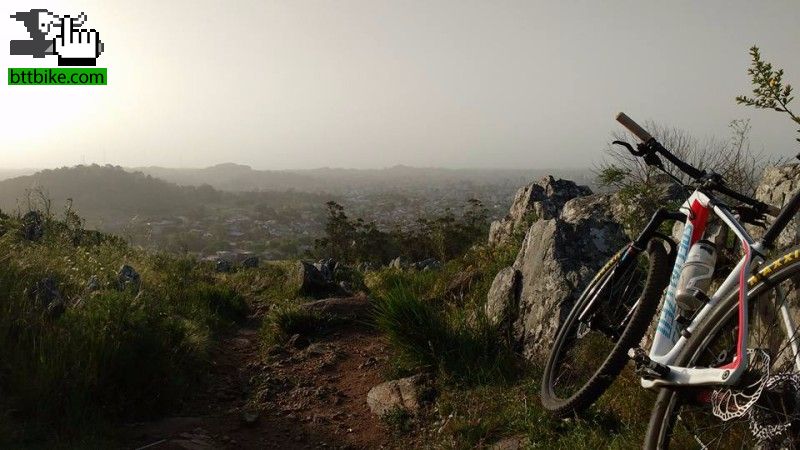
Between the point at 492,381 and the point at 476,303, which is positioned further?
the point at 476,303

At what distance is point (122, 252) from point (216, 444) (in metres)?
7.80

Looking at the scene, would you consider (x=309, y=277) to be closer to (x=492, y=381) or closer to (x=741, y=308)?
(x=492, y=381)

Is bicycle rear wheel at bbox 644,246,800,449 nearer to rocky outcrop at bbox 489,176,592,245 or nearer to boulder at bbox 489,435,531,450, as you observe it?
boulder at bbox 489,435,531,450

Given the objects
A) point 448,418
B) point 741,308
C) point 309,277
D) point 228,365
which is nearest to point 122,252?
point 309,277

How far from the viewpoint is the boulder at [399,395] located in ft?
16.3

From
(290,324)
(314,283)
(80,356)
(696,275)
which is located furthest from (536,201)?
(80,356)

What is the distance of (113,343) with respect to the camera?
15.6 ft

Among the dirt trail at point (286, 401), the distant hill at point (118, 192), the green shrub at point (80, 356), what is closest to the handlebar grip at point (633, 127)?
the dirt trail at point (286, 401)

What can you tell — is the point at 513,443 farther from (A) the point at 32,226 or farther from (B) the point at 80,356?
(A) the point at 32,226

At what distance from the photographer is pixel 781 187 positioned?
12.2 feet

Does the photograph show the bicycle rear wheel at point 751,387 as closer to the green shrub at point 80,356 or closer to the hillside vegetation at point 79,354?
the hillside vegetation at point 79,354

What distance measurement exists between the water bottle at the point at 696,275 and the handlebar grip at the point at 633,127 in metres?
0.76

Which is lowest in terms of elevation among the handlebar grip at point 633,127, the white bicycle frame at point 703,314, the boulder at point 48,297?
the boulder at point 48,297

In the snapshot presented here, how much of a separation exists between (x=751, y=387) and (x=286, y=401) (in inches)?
172
